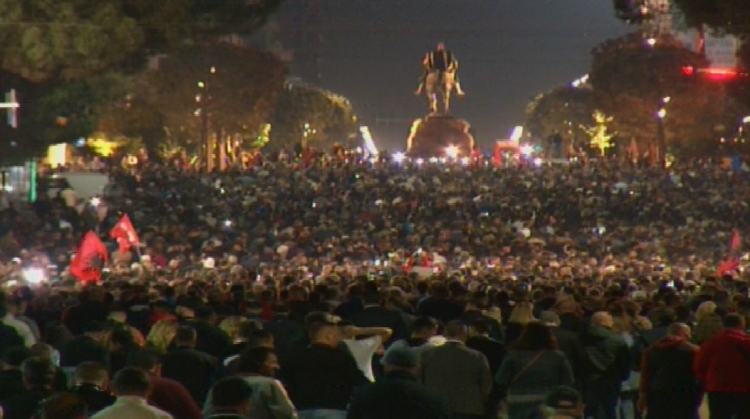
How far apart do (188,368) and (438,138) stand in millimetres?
70322

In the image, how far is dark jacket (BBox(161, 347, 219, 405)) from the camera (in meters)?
11.9

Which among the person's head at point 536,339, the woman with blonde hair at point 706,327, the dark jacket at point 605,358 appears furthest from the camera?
the woman with blonde hair at point 706,327

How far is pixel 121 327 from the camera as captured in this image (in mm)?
12867

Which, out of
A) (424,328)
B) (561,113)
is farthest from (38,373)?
(561,113)

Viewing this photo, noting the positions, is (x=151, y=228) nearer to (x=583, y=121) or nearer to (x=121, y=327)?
(x=121, y=327)

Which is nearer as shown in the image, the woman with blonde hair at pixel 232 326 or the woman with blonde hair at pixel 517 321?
the woman with blonde hair at pixel 232 326

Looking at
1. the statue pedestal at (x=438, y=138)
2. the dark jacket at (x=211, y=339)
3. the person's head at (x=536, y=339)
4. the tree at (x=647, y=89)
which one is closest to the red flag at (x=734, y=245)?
the dark jacket at (x=211, y=339)

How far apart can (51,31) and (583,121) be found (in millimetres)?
76792

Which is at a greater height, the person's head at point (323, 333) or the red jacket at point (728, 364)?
the person's head at point (323, 333)

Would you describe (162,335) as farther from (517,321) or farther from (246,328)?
(517,321)

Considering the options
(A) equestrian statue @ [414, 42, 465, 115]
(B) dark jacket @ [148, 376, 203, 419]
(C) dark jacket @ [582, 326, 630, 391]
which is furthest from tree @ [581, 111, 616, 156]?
(B) dark jacket @ [148, 376, 203, 419]

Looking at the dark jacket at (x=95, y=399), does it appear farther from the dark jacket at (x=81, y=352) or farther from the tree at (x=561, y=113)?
the tree at (x=561, y=113)

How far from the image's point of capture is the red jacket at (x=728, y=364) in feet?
41.8

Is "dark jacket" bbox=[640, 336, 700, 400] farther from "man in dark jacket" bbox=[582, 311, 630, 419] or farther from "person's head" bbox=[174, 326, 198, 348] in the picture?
"person's head" bbox=[174, 326, 198, 348]
